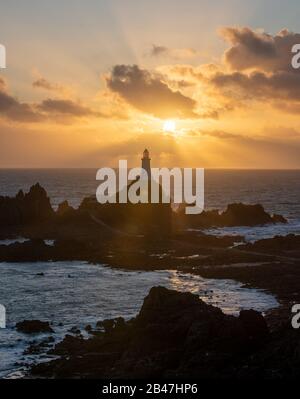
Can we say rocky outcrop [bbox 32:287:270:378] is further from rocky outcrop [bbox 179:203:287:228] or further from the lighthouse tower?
the lighthouse tower

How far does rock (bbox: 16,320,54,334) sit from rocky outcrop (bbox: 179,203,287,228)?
5447 cm

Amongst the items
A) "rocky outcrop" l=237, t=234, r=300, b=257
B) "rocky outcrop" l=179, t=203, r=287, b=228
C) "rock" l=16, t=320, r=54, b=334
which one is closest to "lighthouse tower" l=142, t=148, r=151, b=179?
"rocky outcrop" l=179, t=203, r=287, b=228

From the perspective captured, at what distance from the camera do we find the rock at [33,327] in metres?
36.1

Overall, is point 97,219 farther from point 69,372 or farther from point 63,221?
point 69,372

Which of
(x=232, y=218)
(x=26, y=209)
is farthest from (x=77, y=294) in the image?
(x=232, y=218)

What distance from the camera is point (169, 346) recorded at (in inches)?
1152

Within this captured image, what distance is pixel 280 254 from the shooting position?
64.1 meters

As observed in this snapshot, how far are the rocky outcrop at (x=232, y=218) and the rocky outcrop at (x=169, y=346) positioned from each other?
2278 inches

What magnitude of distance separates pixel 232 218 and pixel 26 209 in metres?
30.7

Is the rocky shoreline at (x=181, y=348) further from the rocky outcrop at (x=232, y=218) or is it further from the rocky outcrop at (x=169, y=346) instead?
the rocky outcrop at (x=232, y=218)

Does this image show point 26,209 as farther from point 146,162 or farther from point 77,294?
point 77,294

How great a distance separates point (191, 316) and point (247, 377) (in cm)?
605
